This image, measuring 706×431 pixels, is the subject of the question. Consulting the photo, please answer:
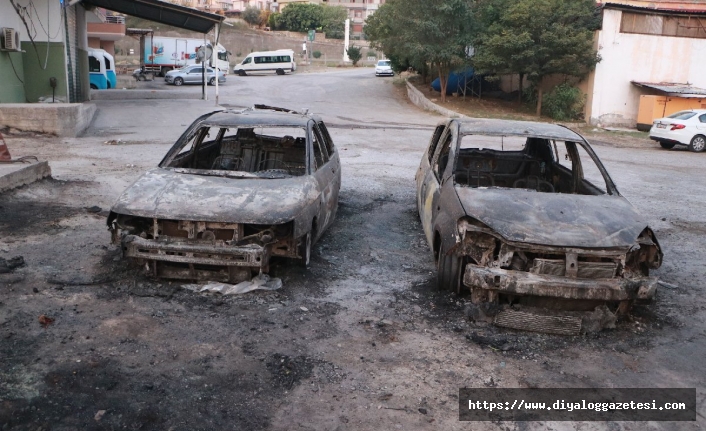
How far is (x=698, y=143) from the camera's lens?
1970cm

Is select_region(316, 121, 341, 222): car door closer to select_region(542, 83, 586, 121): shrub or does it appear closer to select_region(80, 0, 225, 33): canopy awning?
select_region(80, 0, 225, 33): canopy awning

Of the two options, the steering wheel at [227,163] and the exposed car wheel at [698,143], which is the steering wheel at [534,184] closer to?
the steering wheel at [227,163]

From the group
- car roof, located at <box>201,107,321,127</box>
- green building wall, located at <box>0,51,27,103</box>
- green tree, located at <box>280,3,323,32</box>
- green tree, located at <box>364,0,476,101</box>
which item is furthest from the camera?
green tree, located at <box>280,3,323,32</box>

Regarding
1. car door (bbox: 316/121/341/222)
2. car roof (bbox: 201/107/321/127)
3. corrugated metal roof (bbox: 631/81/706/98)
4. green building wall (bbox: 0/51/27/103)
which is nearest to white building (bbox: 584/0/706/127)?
corrugated metal roof (bbox: 631/81/706/98)

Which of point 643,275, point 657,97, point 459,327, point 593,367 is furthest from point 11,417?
point 657,97

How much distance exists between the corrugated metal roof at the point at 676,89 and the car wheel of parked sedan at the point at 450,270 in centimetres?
2357

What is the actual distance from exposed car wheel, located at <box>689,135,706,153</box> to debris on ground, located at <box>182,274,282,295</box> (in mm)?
18175

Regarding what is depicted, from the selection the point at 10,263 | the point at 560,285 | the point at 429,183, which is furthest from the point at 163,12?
the point at 560,285

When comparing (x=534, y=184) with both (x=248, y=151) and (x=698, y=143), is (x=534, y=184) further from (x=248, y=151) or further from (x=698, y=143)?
(x=698, y=143)

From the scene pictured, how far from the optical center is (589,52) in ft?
86.6

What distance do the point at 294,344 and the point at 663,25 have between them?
28156 millimetres

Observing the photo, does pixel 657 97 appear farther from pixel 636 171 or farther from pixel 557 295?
pixel 557 295

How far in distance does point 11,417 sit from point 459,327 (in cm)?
316

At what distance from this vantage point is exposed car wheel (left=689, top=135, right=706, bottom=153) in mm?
19641
